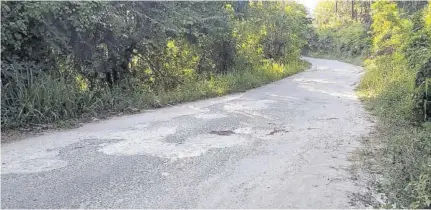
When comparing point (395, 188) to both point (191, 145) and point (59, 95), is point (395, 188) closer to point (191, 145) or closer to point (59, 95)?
point (191, 145)

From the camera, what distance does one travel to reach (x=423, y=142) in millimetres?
5230

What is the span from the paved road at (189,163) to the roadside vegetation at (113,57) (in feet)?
3.19

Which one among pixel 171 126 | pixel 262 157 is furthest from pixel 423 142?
pixel 171 126

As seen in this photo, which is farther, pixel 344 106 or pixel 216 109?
pixel 344 106

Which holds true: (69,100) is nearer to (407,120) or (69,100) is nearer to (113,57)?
(113,57)

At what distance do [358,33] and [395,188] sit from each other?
39.8 m

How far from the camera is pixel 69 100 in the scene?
765 centimetres

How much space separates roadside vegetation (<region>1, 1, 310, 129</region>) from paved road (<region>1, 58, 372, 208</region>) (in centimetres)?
97

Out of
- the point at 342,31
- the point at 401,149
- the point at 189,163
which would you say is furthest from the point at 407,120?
the point at 342,31

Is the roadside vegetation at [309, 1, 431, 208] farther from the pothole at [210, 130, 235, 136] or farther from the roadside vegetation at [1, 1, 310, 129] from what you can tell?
the roadside vegetation at [1, 1, 310, 129]

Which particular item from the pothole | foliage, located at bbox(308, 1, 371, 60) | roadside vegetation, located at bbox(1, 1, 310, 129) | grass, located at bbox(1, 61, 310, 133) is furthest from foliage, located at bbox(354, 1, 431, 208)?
foliage, located at bbox(308, 1, 371, 60)

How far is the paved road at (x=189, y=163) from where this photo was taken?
3920mm

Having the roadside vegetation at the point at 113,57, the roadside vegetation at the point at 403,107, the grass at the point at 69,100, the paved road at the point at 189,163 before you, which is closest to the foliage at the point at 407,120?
the roadside vegetation at the point at 403,107

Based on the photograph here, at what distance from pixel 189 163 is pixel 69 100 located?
12.0ft
